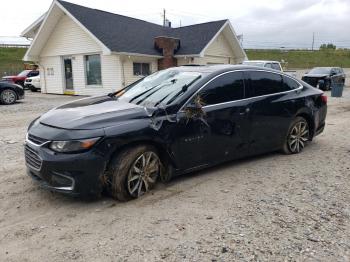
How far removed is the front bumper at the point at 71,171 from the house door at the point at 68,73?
1830cm

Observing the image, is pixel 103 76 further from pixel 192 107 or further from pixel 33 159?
pixel 33 159

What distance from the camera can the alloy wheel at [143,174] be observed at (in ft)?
13.6

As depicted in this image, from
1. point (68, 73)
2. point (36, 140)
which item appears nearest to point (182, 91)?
point (36, 140)

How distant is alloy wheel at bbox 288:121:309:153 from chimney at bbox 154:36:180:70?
591 inches

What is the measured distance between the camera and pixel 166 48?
811 inches

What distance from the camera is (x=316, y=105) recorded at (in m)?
6.48

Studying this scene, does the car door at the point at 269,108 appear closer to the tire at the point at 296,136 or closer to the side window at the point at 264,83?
the side window at the point at 264,83

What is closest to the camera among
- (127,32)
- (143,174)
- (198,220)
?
(198,220)

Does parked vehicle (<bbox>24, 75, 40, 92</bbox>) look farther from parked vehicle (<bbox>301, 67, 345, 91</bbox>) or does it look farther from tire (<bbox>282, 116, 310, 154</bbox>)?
tire (<bbox>282, 116, 310, 154</bbox>)

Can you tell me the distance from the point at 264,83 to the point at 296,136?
130cm

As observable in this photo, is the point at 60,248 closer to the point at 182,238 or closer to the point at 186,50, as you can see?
the point at 182,238

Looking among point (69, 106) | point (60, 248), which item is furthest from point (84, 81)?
point (60, 248)

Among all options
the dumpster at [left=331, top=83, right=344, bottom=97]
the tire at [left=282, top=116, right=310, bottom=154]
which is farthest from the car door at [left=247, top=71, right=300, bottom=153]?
the dumpster at [left=331, top=83, right=344, bottom=97]

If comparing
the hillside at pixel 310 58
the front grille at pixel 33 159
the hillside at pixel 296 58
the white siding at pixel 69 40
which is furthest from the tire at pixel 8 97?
the hillside at pixel 310 58
